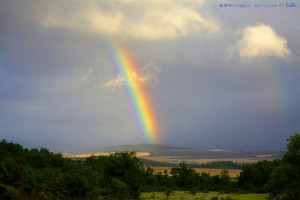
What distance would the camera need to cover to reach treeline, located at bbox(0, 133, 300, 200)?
1701 inches

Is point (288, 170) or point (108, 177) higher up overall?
point (288, 170)

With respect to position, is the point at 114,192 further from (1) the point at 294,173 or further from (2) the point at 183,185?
(2) the point at 183,185

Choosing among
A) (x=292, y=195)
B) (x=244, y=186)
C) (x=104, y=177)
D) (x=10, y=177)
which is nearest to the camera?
(x=292, y=195)

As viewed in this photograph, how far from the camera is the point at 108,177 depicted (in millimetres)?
92438

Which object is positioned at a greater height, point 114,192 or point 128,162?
point 128,162

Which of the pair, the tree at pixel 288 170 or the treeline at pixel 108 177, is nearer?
the treeline at pixel 108 177

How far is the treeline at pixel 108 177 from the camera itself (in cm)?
4320

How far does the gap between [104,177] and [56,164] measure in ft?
45.5

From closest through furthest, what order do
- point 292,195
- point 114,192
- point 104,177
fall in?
point 292,195
point 114,192
point 104,177

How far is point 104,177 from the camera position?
91.7 metres

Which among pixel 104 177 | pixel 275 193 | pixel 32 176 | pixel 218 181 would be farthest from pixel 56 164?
pixel 218 181

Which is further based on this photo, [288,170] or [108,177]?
[108,177]

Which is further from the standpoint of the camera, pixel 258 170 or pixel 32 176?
pixel 258 170

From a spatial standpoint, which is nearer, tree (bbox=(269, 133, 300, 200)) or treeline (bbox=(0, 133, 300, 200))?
treeline (bbox=(0, 133, 300, 200))
